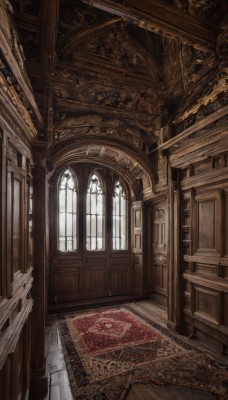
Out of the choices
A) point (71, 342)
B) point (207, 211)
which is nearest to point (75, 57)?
point (207, 211)

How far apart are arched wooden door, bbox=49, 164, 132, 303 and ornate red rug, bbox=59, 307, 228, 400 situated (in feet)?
4.91

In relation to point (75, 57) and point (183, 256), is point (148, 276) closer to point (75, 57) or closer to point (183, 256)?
point (183, 256)

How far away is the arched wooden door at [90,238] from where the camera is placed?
20.0 feet

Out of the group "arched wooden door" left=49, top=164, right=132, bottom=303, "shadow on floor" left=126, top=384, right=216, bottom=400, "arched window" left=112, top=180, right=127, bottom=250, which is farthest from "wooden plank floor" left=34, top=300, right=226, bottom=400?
"arched window" left=112, top=180, right=127, bottom=250

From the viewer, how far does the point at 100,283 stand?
659 cm

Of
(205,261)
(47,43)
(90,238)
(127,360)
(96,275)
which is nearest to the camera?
(47,43)

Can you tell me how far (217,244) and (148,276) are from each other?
11.3 feet

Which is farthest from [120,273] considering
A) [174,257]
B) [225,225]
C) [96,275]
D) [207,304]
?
[225,225]

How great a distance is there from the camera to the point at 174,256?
14.9 feet

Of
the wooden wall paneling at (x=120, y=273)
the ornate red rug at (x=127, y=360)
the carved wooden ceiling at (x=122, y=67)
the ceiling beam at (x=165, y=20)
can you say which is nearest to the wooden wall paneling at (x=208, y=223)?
the carved wooden ceiling at (x=122, y=67)

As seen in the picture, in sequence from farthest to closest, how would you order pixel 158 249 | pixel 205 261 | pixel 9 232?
pixel 158 249
pixel 205 261
pixel 9 232

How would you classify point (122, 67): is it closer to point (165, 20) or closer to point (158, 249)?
point (165, 20)

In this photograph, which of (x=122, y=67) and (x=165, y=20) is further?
(x=122, y=67)

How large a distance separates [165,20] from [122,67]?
145 cm
